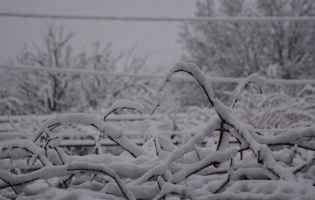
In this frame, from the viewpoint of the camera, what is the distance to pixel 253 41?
26.9ft

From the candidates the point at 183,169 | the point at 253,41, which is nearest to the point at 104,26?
the point at 183,169

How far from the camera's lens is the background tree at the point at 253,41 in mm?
7562

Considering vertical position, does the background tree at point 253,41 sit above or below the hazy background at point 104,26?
above

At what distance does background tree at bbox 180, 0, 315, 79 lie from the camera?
756 cm

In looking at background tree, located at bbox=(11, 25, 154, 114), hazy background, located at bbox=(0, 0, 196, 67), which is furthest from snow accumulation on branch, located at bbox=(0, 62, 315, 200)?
background tree, located at bbox=(11, 25, 154, 114)

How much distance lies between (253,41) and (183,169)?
27.9 ft

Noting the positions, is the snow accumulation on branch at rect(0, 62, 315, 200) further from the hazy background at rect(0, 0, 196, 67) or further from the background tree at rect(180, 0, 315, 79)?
the background tree at rect(180, 0, 315, 79)

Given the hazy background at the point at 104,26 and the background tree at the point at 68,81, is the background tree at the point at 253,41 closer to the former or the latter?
the hazy background at the point at 104,26

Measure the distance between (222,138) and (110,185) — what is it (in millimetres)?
152

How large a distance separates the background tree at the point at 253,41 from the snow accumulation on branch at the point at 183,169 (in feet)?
24.5

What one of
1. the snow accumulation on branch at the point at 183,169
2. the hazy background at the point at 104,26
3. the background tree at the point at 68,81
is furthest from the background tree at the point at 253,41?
the snow accumulation on branch at the point at 183,169

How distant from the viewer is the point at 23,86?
3613 mm

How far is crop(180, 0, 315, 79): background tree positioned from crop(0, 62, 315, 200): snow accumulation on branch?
7471mm

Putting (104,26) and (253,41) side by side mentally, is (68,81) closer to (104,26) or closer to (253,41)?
(104,26)
